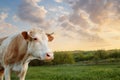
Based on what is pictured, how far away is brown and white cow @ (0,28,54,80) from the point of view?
30.7 feet

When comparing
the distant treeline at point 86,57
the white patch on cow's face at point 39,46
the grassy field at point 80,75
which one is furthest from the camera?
the distant treeline at point 86,57

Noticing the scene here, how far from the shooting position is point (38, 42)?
30.9 feet

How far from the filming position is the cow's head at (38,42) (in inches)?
363

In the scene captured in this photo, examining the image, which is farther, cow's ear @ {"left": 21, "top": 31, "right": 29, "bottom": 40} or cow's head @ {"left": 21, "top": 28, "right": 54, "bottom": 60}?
cow's ear @ {"left": 21, "top": 31, "right": 29, "bottom": 40}

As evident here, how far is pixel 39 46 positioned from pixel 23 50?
0.77 m

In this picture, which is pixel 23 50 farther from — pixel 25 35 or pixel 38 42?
pixel 38 42

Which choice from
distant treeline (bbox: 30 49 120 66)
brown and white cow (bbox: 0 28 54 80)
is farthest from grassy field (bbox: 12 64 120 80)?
distant treeline (bbox: 30 49 120 66)

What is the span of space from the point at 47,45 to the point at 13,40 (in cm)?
146

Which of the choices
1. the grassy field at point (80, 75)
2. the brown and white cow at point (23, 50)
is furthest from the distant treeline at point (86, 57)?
the brown and white cow at point (23, 50)

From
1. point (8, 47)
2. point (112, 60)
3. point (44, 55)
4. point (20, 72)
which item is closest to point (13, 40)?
point (8, 47)

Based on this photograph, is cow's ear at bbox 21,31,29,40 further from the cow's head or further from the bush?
the bush

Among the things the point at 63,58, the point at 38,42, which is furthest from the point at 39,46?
the point at 63,58

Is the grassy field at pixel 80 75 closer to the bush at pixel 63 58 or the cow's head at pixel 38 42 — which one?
the cow's head at pixel 38 42

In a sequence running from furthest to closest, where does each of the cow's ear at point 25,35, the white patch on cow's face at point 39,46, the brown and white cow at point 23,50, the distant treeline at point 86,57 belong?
1. the distant treeline at point 86,57
2. the cow's ear at point 25,35
3. the brown and white cow at point 23,50
4. the white patch on cow's face at point 39,46
